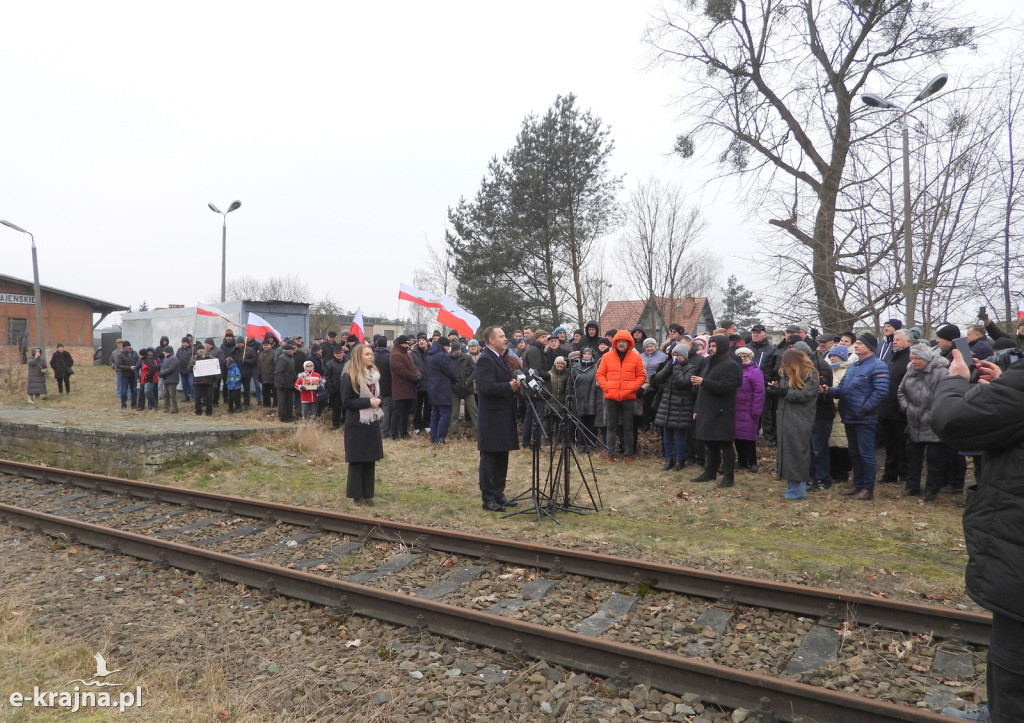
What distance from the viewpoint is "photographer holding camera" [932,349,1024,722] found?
2.76 meters

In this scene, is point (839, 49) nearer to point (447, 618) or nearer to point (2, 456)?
point (447, 618)

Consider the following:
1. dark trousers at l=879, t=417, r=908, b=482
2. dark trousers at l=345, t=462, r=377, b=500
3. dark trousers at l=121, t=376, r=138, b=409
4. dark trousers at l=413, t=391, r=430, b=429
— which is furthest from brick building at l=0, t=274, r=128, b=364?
dark trousers at l=879, t=417, r=908, b=482

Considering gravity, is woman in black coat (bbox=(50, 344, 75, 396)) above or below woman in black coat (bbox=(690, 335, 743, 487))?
above

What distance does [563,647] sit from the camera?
14.4 ft

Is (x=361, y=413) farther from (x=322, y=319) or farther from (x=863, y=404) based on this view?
(x=322, y=319)

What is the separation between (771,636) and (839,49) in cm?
1777

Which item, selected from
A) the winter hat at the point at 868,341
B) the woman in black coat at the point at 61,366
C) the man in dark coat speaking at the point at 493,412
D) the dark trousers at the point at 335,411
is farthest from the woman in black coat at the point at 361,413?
the woman in black coat at the point at 61,366

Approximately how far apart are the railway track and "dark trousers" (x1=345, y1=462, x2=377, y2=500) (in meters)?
0.93

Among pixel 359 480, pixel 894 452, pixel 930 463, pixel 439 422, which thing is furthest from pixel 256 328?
pixel 930 463

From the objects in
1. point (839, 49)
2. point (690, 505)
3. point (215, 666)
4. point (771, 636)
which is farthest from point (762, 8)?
point (215, 666)

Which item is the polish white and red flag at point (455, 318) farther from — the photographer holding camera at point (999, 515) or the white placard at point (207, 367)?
the photographer holding camera at point (999, 515)

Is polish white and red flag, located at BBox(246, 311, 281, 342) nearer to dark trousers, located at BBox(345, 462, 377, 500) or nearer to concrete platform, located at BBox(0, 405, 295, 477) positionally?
A: concrete platform, located at BBox(0, 405, 295, 477)

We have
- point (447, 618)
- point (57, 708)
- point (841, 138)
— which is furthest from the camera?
point (841, 138)

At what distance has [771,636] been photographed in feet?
15.3
